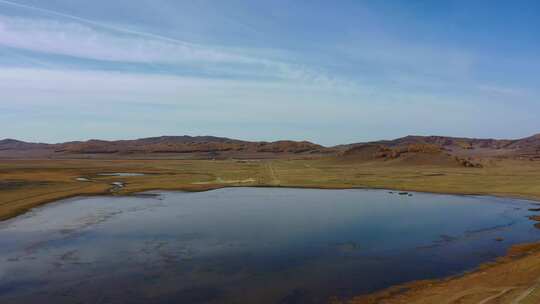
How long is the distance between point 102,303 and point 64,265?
205 inches

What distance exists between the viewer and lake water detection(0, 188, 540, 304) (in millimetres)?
15836

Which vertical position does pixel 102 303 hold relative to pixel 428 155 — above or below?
below

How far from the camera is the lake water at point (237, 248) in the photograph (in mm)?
15836

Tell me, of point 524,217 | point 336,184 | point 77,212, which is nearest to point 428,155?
point 336,184

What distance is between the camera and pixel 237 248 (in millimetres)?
21578

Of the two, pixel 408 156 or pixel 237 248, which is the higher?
pixel 408 156

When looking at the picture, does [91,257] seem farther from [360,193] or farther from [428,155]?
[428,155]

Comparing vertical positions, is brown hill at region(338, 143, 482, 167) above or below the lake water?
above

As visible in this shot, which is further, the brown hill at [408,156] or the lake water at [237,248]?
the brown hill at [408,156]

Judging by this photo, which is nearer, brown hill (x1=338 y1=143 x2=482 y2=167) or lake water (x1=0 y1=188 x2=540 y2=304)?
lake water (x1=0 y1=188 x2=540 y2=304)

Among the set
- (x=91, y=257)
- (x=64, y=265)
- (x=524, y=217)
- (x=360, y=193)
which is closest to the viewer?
(x=64, y=265)

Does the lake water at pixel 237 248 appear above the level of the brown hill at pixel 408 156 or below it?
below

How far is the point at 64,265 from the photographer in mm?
18531

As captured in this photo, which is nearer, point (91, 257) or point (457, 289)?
point (457, 289)
